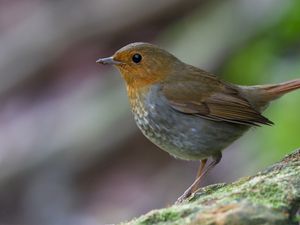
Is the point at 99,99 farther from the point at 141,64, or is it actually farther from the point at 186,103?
the point at 186,103

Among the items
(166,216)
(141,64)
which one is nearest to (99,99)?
(141,64)

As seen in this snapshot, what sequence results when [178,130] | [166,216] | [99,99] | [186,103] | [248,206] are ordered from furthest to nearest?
[99,99] < [186,103] < [178,130] < [166,216] < [248,206]

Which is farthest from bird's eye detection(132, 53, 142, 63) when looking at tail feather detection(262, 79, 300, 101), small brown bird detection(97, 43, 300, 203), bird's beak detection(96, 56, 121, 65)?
tail feather detection(262, 79, 300, 101)

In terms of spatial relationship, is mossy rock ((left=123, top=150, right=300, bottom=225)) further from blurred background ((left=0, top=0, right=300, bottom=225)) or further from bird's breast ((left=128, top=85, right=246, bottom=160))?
blurred background ((left=0, top=0, right=300, bottom=225))

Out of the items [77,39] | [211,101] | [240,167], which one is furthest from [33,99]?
[211,101]

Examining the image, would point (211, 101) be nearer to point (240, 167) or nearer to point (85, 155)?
point (240, 167)
